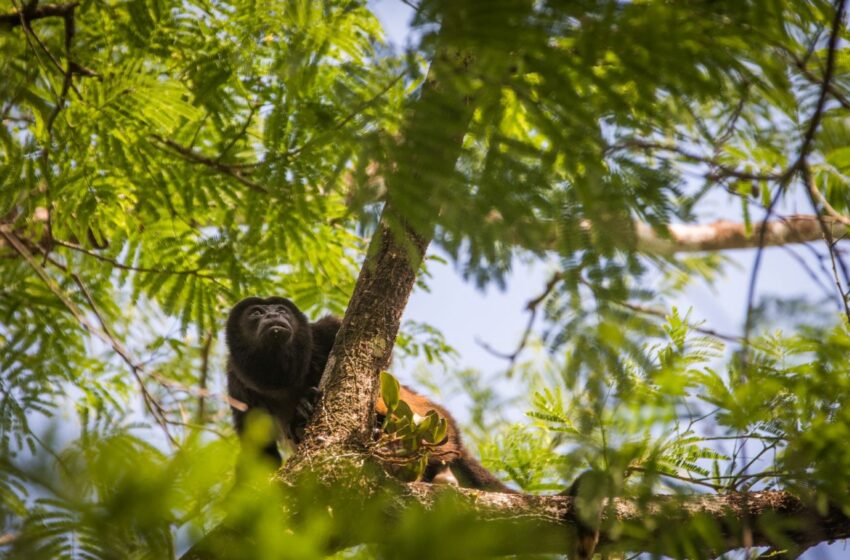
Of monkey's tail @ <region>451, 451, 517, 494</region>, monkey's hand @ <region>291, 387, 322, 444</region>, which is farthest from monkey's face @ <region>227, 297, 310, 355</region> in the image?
monkey's tail @ <region>451, 451, 517, 494</region>

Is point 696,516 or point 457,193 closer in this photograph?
point 457,193

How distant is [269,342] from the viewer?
→ 4.88 m

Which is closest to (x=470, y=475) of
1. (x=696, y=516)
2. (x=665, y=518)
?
(x=696, y=516)

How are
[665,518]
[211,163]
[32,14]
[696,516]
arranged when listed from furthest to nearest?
[211,163] → [32,14] → [696,516] → [665,518]

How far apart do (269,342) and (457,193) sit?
3.23m

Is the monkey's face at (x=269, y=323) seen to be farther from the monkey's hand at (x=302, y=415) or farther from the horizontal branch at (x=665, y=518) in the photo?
the horizontal branch at (x=665, y=518)

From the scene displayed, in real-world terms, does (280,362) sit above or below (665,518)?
above

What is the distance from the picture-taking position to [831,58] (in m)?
1.93

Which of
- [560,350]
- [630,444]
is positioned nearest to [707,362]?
[630,444]

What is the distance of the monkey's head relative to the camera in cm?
492

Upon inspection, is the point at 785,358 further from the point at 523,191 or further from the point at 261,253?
the point at 261,253

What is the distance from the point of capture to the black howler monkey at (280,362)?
15.5ft

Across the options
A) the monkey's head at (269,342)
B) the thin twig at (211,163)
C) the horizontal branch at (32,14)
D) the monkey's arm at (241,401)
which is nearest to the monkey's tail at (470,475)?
the monkey's arm at (241,401)

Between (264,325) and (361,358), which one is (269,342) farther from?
(361,358)
